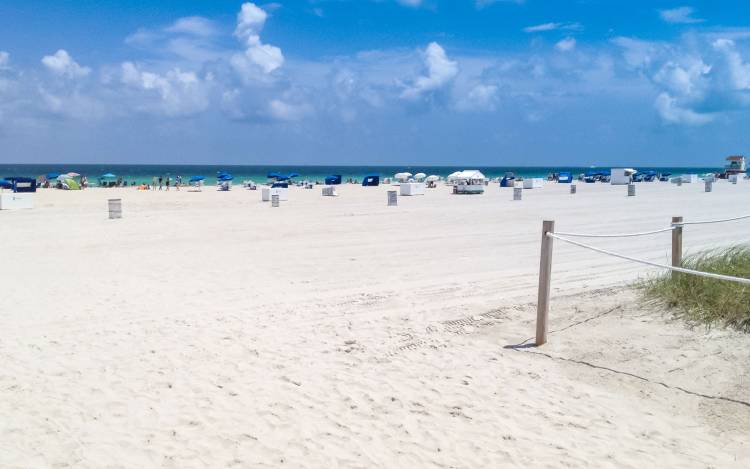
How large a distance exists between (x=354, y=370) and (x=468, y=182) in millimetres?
35714

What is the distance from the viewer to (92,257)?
11219 millimetres

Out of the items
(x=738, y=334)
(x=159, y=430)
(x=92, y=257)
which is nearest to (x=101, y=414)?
(x=159, y=430)

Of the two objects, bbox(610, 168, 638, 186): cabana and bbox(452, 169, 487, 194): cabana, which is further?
bbox(610, 168, 638, 186): cabana

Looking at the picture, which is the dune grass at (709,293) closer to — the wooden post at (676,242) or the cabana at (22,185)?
the wooden post at (676,242)

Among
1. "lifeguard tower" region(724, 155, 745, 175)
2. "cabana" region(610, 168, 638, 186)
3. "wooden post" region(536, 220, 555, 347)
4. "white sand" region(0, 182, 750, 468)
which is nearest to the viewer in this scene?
"white sand" region(0, 182, 750, 468)

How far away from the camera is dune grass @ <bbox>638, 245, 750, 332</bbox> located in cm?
570

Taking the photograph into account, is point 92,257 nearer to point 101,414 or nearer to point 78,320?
point 78,320

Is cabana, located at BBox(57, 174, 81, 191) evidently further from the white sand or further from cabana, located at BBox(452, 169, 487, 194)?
the white sand

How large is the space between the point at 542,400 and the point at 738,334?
2141mm

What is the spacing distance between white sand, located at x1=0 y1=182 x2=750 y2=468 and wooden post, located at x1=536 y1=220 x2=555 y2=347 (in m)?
0.16

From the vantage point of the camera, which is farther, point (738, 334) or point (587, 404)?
point (738, 334)

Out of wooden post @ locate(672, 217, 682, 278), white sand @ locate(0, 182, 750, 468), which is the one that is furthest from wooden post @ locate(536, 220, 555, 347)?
wooden post @ locate(672, 217, 682, 278)

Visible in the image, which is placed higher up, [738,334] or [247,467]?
[738,334]

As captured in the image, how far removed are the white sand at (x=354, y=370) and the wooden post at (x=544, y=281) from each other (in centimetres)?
16
